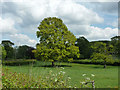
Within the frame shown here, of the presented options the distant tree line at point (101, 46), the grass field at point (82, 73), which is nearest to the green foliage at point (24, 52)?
the distant tree line at point (101, 46)

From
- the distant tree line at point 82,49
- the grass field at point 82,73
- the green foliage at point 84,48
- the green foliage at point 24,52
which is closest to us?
the grass field at point 82,73

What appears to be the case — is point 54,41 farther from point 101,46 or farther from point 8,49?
point 8,49

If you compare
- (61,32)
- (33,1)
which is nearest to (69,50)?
(61,32)

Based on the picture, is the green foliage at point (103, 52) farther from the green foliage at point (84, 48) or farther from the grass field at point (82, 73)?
the green foliage at point (84, 48)

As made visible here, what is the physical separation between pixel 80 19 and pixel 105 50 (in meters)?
9.89

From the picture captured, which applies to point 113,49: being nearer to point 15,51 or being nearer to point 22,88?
point 22,88

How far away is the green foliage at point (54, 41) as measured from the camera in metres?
15.4

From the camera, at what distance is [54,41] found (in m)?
15.8

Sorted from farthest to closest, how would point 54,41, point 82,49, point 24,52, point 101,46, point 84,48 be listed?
1. point 82,49
2. point 84,48
3. point 24,52
4. point 101,46
5. point 54,41

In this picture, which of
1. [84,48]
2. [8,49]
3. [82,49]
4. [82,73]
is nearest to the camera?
[82,73]

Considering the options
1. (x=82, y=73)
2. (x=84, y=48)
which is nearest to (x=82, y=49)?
(x=84, y=48)

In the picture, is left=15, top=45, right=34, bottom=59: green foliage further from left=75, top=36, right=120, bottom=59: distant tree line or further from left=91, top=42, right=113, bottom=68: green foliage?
left=91, top=42, right=113, bottom=68: green foliage

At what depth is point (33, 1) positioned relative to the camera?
339 inches

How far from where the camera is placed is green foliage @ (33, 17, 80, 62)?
15.4 meters
